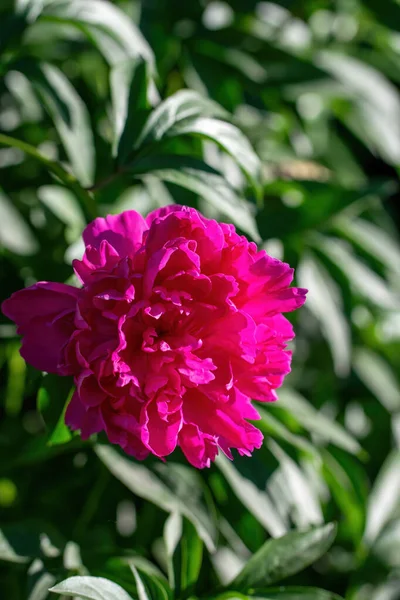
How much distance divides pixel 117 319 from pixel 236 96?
2.03 ft

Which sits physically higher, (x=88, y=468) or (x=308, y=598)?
(x=308, y=598)

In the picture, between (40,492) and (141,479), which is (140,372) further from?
(40,492)

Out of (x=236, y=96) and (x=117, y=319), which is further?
(x=236, y=96)

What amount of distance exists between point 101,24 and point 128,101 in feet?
0.37

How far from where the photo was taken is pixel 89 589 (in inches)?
25.4

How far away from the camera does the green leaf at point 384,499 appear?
1094mm

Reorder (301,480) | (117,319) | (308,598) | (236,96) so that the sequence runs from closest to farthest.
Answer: (117,319), (308,598), (301,480), (236,96)

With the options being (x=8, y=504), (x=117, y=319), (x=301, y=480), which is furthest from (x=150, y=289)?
(x=8, y=504)

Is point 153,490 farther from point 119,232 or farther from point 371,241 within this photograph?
point 371,241

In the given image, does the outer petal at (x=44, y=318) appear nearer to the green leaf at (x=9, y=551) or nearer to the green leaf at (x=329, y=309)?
the green leaf at (x=9, y=551)

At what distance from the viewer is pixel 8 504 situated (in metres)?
1.07

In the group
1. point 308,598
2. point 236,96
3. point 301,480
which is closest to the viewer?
point 308,598

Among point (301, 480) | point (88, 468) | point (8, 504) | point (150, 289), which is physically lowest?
point (8, 504)

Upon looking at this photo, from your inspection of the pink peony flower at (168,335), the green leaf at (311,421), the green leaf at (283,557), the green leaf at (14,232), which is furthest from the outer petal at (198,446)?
the green leaf at (14,232)
